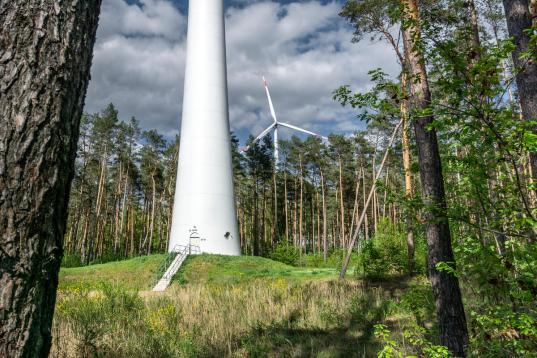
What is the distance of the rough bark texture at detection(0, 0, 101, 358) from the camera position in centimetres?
157

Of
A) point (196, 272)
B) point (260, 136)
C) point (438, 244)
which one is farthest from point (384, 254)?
point (260, 136)

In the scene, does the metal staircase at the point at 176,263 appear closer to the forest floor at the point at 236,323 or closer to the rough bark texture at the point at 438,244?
the forest floor at the point at 236,323

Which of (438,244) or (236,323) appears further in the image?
(236,323)

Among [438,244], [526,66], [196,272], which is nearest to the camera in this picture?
[526,66]

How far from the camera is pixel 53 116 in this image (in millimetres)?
1727

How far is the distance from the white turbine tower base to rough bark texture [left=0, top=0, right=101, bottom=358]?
2170 cm

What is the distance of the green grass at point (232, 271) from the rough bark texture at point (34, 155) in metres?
15.8

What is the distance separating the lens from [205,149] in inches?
937

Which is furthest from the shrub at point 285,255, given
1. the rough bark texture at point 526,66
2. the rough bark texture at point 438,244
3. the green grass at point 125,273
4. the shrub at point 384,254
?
the rough bark texture at point 526,66

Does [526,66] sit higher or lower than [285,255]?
higher

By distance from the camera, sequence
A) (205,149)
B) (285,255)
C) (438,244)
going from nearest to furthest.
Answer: (438,244) → (205,149) → (285,255)

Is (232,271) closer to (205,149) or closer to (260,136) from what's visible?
(205,149)

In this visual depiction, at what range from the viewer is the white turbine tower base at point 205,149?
23.3 metres

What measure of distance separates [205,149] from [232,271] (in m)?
8.04
